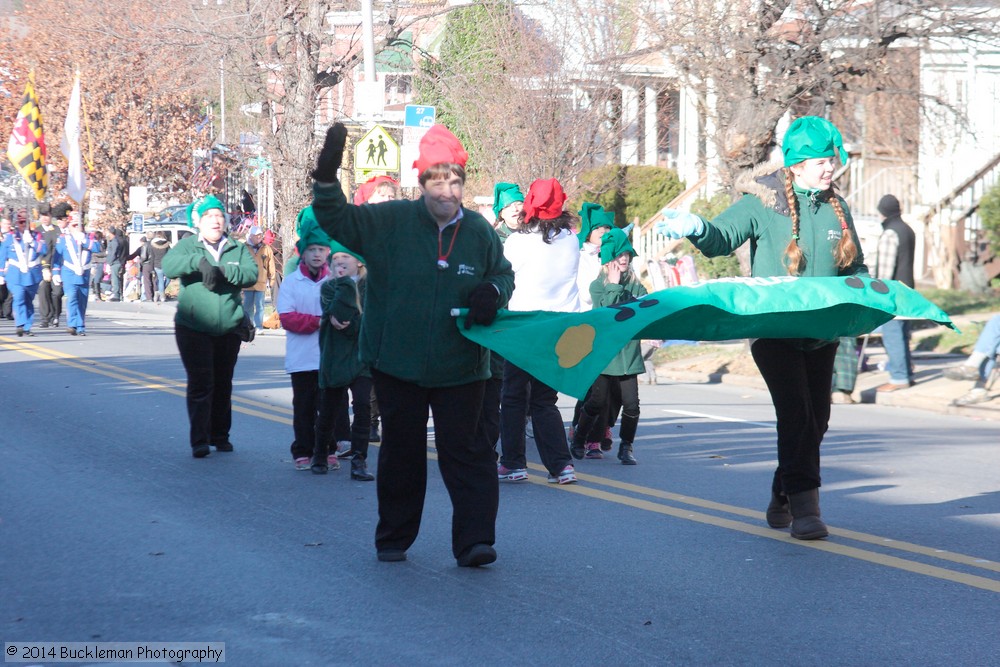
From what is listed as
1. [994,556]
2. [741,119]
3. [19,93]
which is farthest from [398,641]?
[19,93]

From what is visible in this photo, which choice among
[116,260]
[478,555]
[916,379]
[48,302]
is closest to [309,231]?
[478,555]

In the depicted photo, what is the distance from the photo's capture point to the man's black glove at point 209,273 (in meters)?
9.67

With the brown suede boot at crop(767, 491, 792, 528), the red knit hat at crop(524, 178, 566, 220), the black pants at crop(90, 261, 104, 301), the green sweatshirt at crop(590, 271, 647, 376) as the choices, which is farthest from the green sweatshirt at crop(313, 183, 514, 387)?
the black pants at crop(90, 261, 104, 301)

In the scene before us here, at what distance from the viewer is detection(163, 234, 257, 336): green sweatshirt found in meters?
9.75

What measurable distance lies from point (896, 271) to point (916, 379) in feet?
4.17

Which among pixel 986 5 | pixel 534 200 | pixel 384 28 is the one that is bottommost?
pixel 534 200

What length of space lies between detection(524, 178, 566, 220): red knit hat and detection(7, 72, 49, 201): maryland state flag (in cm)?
2227

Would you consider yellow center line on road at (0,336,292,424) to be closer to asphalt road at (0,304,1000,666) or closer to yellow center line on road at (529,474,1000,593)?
asphalt road at (0,304,1000,666)

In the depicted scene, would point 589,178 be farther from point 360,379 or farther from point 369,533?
point 369,533

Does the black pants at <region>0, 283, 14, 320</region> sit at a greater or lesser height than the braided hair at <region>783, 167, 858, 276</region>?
lesser

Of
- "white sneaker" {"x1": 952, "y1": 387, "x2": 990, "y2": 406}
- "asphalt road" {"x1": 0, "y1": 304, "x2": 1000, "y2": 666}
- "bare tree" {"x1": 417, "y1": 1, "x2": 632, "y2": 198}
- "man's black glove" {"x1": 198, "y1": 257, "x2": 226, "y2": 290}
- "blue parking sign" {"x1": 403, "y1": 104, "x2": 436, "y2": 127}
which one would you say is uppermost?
"bare tree" {"x1": 417, "y1": 1, "x2": 632, "y2": 198}

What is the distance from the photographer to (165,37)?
25922mm

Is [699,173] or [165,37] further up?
[165,37]

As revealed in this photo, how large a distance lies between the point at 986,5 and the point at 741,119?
3.14 m
